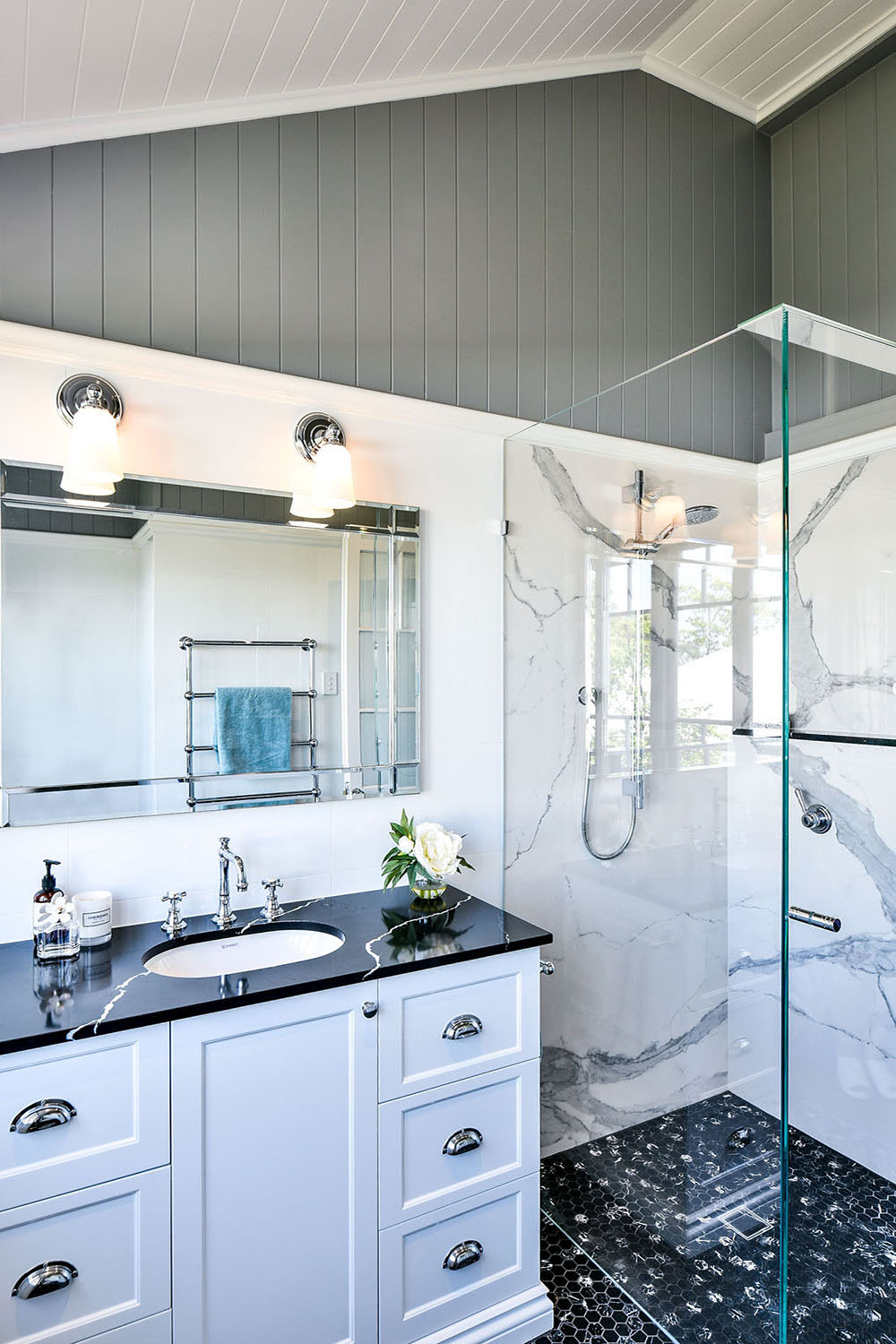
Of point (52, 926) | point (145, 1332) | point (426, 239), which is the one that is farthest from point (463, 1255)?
point (426, 239)

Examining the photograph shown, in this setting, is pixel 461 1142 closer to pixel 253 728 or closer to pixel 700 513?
pixel 253 728

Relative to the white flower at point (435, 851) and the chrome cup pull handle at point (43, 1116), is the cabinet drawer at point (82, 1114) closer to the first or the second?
the chrome cup pull handle at point (43, 1116)

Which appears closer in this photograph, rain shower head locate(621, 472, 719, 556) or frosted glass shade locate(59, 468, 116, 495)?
frosted glass shade locate(59, 468, 116, 495)

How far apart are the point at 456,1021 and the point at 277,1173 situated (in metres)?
0.45

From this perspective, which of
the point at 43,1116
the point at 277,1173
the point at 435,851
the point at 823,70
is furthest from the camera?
the point at 823,70

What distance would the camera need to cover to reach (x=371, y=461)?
2240 millimetres

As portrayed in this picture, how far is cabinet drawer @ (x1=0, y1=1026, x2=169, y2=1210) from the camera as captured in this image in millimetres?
1322

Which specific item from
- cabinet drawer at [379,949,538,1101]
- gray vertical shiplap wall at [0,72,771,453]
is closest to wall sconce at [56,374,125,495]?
gray vertical shiplap wall at [0,72,771,453]

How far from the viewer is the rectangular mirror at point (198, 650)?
5.87 feet

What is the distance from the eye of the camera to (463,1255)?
1.77 m

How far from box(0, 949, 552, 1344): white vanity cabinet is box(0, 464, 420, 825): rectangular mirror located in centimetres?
62

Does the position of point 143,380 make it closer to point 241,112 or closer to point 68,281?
point 68,281

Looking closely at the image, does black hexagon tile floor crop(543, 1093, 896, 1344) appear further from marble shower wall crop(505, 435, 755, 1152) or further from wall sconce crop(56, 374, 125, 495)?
wall sconce crop(56, 374, 125, 495)

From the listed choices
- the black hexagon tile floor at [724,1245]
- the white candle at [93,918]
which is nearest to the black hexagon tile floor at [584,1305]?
the black hexagon tile floor at [724,1245]
